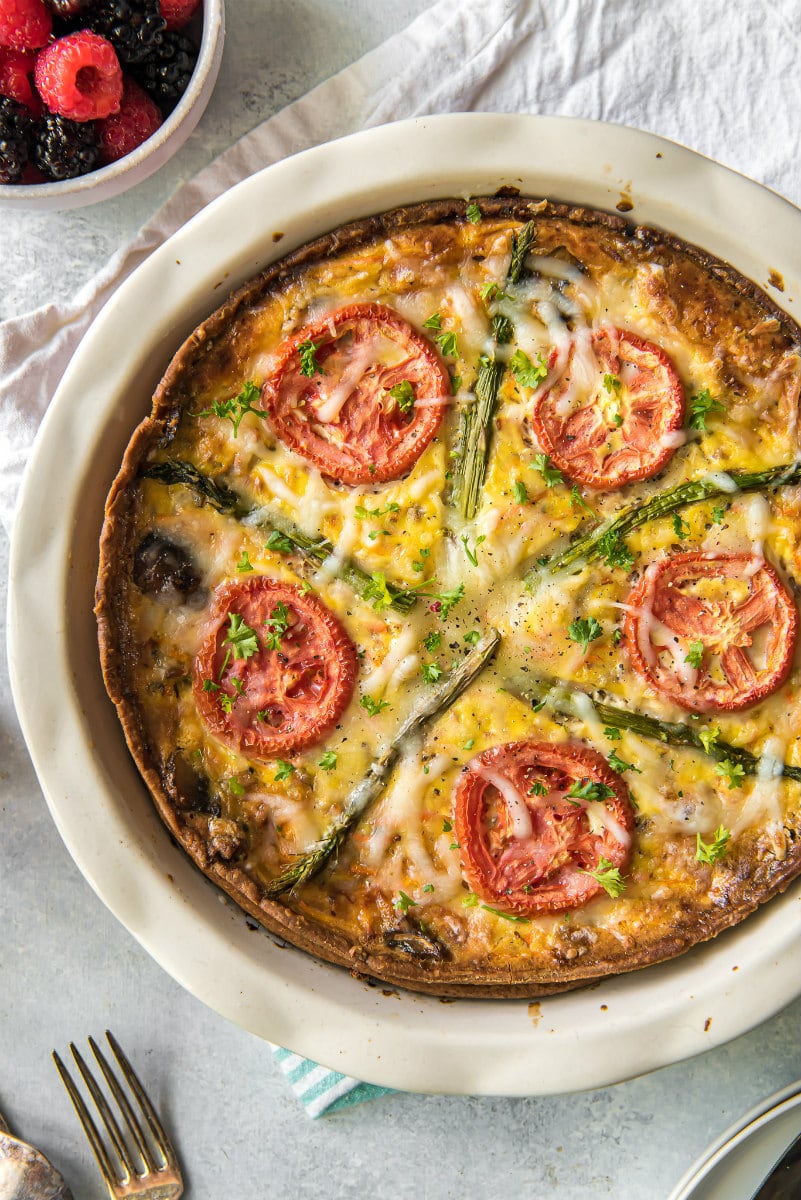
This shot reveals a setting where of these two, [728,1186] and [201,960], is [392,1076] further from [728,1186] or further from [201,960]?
[728,1186]

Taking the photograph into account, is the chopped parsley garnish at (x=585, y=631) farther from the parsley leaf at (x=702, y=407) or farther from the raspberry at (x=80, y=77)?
the raspberry at (x=80, y=77)

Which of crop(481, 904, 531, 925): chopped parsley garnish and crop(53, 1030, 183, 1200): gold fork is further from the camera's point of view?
crop(53, 1030, 183, 1200): gold fork

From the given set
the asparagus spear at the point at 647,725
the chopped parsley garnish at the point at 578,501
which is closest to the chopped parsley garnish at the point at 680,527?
the chopped parsley garnish at the point at 578,501

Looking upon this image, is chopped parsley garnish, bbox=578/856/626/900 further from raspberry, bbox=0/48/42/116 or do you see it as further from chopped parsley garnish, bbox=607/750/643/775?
raspberry, bbox=0/48/42/116

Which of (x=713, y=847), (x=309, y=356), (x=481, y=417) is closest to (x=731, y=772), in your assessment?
(x=713, y=847)

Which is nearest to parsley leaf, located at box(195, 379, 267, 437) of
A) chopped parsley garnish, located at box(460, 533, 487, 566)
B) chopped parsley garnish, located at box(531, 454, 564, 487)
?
chopped parsley garnish, located at box(460, 533, 487, 566)
